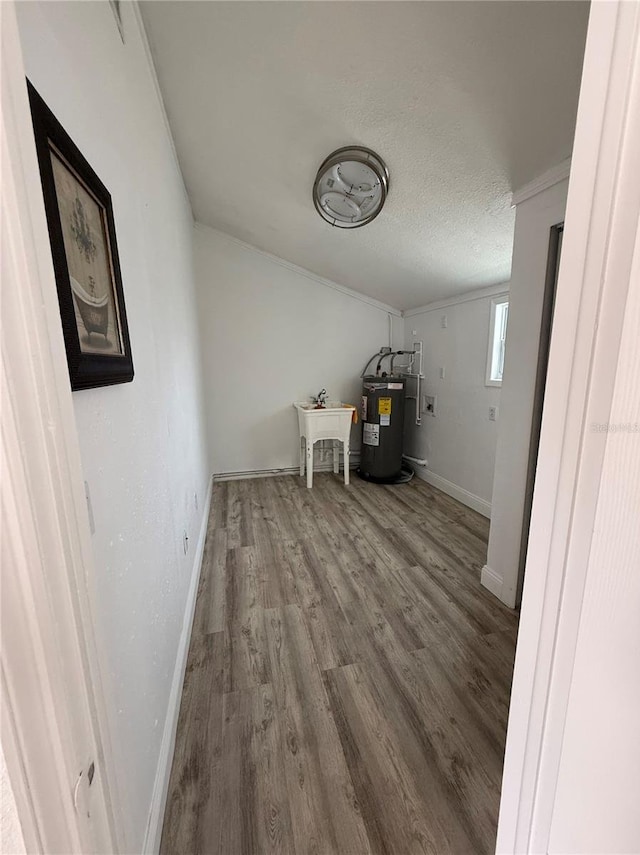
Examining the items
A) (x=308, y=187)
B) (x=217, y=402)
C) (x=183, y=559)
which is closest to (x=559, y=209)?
(x=308, y=187)

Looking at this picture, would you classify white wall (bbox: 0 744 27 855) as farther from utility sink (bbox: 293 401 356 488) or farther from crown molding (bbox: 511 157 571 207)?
utility sink (bbox: 293 401 356 488)

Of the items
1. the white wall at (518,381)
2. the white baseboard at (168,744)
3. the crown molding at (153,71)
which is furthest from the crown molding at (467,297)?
the white baseboard at (168,744)

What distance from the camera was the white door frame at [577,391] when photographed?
1.47 feet

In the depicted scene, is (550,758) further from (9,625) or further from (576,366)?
(9,625)

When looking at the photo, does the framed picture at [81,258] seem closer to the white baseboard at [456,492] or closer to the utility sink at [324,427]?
the utility sink at [324,427]

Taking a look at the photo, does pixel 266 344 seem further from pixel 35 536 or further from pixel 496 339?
pixel 35 536

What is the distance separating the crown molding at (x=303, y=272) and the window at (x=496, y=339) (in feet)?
4.47

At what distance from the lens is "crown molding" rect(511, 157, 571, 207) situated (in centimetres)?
144

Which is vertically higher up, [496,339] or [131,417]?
[496,339]

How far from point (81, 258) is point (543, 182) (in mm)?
1871

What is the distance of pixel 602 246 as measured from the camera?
18.7 inches

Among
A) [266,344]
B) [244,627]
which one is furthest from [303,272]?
[244,627]

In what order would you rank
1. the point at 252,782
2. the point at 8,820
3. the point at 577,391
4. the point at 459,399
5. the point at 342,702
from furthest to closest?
1. the point at 459,399
2. the point at 342,702
3. the point at 252,782
4. the point at 577,391
5. the point at 8,820

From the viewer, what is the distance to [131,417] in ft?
3.15
